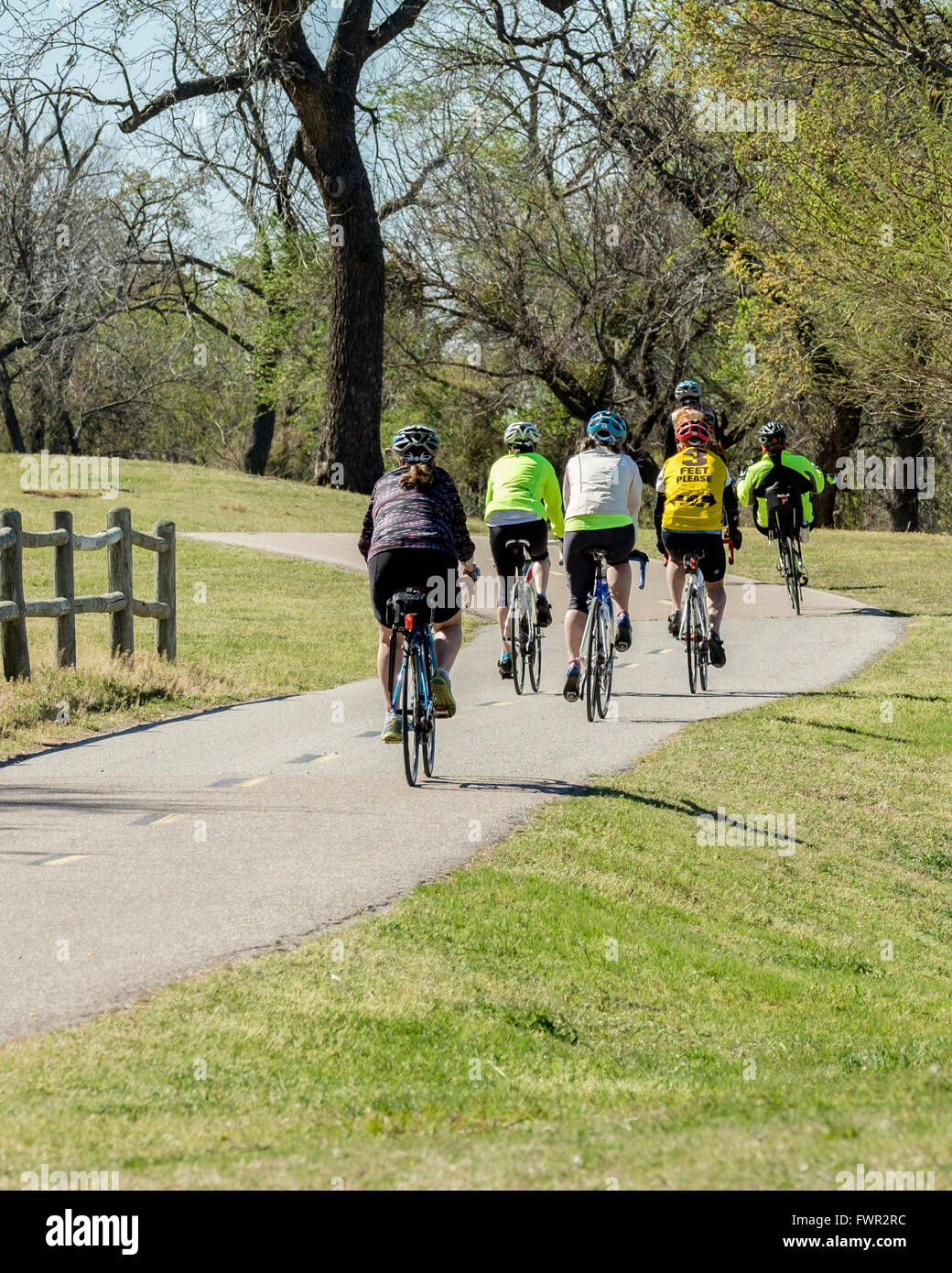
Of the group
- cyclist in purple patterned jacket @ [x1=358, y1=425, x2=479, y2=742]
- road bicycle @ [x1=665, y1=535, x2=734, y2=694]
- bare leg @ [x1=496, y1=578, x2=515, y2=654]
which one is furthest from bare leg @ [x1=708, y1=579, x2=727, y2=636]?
cyclist in purple patterned jacket @ [x1=358, y1=425, x2=479, y2=742]

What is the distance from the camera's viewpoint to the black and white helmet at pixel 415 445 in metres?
9.20

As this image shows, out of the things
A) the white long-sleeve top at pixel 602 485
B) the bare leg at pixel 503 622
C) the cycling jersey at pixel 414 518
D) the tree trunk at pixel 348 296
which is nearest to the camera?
the cycling jersey at pixel 414 518

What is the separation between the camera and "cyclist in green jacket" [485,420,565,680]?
12.2 meters

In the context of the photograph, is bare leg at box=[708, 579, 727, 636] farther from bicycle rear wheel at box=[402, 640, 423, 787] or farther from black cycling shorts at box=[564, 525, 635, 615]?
bicycle rear wheel at box=[402, 640, 423, 787]

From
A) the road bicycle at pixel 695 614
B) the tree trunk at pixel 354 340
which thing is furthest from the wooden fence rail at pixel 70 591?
the tree trunk at pixel 354 340

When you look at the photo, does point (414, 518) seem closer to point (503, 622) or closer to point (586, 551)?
point (586, 551)

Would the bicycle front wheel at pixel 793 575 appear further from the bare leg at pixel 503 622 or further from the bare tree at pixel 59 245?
the bare tree at pixel 59 245

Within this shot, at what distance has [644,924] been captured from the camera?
25.1 feet

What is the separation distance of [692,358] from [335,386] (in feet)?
50.7

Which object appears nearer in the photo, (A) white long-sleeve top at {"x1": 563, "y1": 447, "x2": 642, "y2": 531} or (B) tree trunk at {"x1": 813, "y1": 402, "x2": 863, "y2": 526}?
(A) white long-sleeve top at {"x1": 563, "y1": 447, "x2": 642, "y2": 531}

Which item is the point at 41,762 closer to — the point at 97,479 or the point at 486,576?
the point at 486,576

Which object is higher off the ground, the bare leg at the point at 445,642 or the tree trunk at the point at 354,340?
the tree trunk at the point at 354,340

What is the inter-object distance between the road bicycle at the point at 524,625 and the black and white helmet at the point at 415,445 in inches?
122

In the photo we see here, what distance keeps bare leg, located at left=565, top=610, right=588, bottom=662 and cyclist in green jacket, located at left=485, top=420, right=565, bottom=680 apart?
0.50 meters
